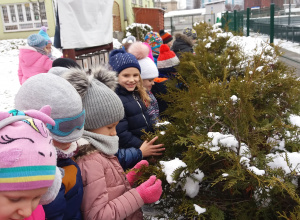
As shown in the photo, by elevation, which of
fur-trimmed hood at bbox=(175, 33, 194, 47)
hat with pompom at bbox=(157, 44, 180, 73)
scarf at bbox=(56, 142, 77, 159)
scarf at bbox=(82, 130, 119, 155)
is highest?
fur-trimmed hood at bbox=(175, 33, 194, 47)

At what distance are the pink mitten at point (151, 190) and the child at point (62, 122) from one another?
0.35 m

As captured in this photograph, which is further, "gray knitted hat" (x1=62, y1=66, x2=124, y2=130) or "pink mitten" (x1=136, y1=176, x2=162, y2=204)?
"gray knitted hat" (x1=62, y1=66, x2=124, y2=130)

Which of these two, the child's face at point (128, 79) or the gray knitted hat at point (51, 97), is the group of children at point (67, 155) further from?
the child's face at point (128, 79)

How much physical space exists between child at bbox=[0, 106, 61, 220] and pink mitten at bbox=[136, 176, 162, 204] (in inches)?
27.8

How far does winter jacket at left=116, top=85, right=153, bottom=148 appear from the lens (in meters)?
2.53

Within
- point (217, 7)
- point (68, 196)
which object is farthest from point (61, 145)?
point (217, 7)

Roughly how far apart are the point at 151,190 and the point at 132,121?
3.79ft

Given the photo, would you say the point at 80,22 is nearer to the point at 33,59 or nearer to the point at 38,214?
the point at 33,59

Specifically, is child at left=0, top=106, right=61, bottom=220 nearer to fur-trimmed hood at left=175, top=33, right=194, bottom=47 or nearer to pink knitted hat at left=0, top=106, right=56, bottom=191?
pink knitted hat at left=0, top=106, right=56, bottom=191

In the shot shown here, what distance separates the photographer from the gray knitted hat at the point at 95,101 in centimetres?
175

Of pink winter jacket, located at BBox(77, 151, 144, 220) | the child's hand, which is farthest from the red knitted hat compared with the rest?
pink winter jacket, located at BBox(77, 151, 144, 220)

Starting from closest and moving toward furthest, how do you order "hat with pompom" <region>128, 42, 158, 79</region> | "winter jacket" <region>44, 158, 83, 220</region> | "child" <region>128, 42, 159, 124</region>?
1. "winter jacket" <region>44, 158, 83, 220</region>
2. "child" <region>128, 42, 159, 124</region>
3. "hat with pompom" <region>128, 42, 158, 79</region>

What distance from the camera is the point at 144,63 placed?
3.43 m

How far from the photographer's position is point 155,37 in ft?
21.9
